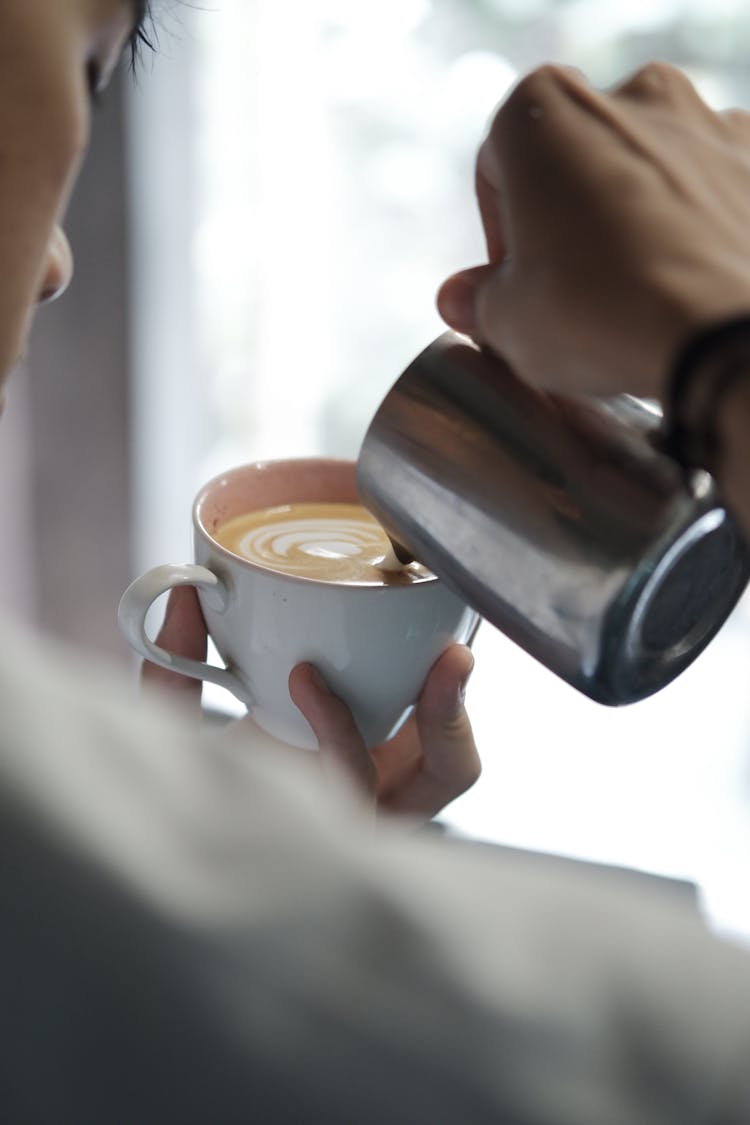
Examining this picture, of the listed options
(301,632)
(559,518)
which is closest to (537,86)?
(559,518)

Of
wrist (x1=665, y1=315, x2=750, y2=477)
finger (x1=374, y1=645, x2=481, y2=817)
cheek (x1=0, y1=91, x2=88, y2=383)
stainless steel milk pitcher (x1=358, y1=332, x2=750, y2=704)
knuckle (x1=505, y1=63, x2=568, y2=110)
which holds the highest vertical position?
knuckle (x1=505, y1=63, x2=568, y2=110)

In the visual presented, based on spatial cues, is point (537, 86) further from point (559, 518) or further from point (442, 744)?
point (442, 744)

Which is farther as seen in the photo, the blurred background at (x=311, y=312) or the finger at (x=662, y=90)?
the blurred background at (x=311, y=312)

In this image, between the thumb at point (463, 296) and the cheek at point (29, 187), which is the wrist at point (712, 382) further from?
the cheek at point (29, 187)

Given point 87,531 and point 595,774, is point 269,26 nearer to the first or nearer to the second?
point 87,531

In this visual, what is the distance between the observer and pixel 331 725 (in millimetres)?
650

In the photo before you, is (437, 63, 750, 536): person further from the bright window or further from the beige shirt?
the bright window

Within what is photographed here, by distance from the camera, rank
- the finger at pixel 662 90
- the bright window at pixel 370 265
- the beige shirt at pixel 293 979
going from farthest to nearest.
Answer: the bright window at pixel 370 265, the finger at pixel 662 90, the beige shirt at pixel 293 979

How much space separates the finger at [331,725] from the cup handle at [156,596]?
2.5 inches

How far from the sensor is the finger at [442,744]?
672 millimetres

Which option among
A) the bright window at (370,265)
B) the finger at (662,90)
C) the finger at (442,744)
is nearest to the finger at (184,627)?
the finger at (442,744)

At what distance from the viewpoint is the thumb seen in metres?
0.54

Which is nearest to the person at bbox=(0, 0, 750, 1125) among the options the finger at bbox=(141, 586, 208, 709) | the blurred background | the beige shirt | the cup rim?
the beige shirt

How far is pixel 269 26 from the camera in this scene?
61.3 inches
